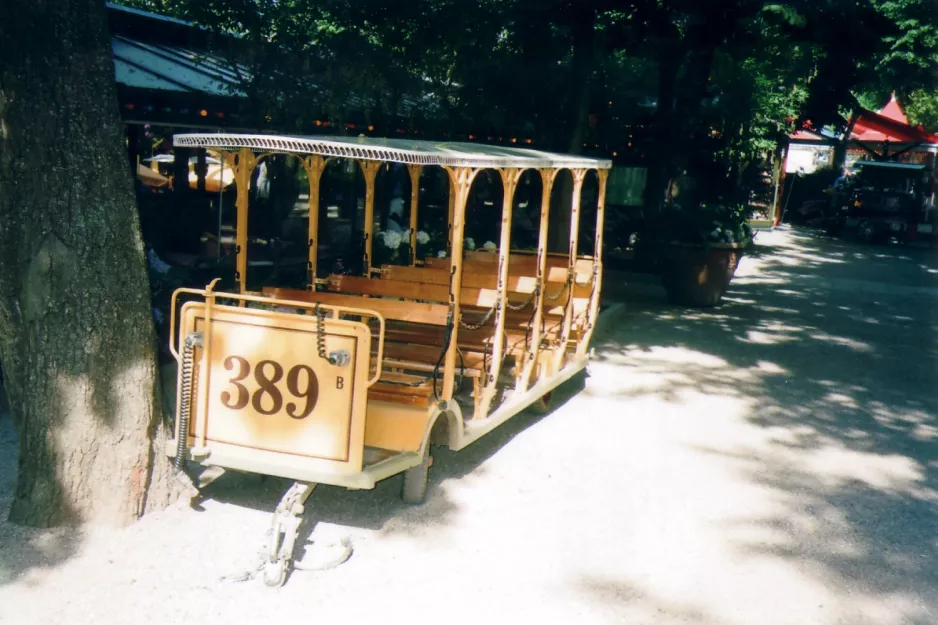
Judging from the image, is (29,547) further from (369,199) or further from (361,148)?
(369,199)

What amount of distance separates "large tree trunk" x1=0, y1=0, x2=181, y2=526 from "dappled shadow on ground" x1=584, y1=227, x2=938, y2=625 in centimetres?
314

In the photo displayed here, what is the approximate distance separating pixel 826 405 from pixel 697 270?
485cm

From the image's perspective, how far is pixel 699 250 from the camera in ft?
42.4

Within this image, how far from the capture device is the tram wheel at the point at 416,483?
18.8 feet

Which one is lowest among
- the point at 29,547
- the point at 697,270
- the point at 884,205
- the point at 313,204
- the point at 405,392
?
the point at 29,547

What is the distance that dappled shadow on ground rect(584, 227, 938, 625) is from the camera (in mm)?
5320

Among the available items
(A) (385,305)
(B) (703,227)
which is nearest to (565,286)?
(A) (385,305)

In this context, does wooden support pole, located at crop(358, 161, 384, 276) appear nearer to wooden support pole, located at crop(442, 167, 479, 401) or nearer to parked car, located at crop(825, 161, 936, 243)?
wooden support pole, located at crop(442, 167, 479, 401)

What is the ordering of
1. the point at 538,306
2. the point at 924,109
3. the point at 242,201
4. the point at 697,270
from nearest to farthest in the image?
the point at 242,201 < the point at 538,306 < the point at 697,270 < the point at 924,109

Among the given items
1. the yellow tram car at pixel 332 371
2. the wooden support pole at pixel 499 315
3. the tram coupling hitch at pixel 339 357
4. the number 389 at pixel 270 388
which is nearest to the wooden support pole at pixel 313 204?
the yellow tram car at pixel 332 371

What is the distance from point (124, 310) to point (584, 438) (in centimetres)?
360

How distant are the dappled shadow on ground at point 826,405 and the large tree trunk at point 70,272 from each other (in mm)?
3136

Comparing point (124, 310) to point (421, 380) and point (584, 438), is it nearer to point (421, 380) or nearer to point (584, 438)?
point (421, 380)

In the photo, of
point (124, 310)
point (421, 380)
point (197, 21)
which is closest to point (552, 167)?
point (421, 380)
